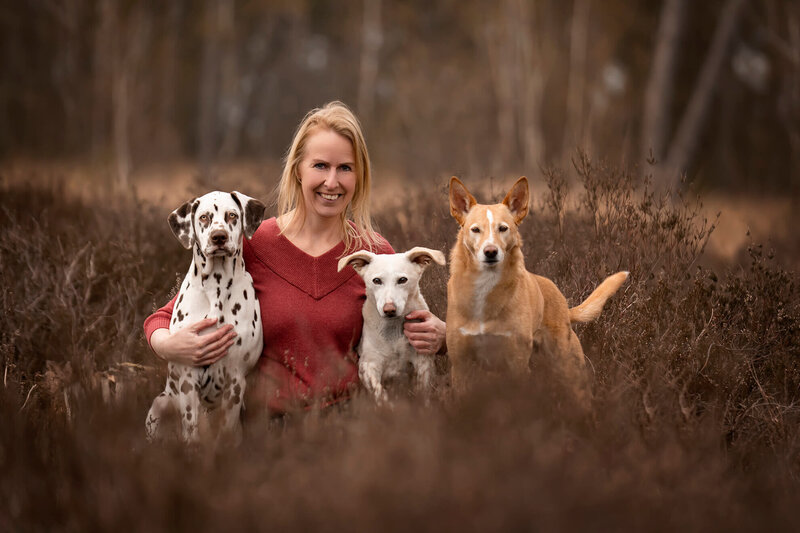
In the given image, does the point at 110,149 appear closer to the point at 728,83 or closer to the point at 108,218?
the point at 108,218

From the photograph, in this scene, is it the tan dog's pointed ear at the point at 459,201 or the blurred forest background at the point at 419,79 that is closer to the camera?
the tan dog's pointed ear at the point at 459,201

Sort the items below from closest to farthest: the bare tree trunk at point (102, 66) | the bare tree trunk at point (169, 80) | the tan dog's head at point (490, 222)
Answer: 1. the tan dog's head at point (490, 222)
2. the bare tree trunk at point (102, 66)
3. the bare tree trunk at point (169, 80)

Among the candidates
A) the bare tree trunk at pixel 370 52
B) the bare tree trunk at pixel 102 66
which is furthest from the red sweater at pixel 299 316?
the bare tree trunk at pixel 370 52

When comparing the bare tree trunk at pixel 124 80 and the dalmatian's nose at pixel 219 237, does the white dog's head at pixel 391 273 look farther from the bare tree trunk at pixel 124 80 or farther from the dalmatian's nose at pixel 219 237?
the bare tree trunk at pixel 124 80

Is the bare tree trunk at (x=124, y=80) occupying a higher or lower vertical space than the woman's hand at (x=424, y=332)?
higher

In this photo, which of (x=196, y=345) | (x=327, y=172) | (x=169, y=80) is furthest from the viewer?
(x=169, y=80)

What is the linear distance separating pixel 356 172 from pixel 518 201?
3.35ft

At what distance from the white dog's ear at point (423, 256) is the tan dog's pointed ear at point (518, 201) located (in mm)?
549

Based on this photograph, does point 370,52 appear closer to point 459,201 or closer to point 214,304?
point 459,201

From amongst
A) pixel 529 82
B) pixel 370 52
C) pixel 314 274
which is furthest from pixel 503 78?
pixel 314 274

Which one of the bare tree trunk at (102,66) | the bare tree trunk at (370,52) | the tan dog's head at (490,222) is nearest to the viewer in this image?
the tan dog's head at (490,222)

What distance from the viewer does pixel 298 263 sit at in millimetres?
4059

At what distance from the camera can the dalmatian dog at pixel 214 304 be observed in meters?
3.48

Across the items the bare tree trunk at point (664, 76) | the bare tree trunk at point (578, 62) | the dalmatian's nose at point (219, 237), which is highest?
the bare tree trunk at point (578, 62)
